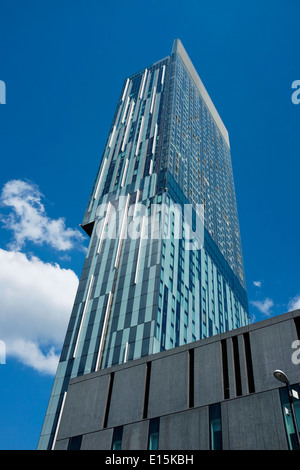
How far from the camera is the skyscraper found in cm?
6231

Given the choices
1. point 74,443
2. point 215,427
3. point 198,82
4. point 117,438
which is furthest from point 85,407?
point 198,82

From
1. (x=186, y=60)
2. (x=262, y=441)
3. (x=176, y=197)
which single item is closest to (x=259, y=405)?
(x=262, y=441)

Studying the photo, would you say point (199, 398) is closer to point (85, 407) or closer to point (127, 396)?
point (127, 396)

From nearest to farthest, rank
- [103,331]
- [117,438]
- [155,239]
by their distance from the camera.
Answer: [117,438] → [103,331] → [155,239]

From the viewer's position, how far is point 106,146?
10569 centimetres

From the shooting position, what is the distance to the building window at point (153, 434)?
1141 inches

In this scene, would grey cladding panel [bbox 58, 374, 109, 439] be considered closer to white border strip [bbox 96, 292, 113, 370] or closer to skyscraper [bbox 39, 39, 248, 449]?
skyscraper [bbox 39, 39, 248, 449]

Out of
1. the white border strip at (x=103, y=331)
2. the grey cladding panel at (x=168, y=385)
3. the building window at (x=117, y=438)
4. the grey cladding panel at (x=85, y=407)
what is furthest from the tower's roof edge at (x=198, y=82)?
the building window at (x=117, y=438)

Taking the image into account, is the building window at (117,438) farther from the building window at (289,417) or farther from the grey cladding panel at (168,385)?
the building window at (289,417)

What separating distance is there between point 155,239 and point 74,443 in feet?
141

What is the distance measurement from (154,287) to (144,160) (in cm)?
3544

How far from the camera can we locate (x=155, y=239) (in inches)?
2847

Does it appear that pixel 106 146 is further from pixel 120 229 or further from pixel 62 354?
pixel 62 354

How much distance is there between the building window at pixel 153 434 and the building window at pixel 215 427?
4.04m
